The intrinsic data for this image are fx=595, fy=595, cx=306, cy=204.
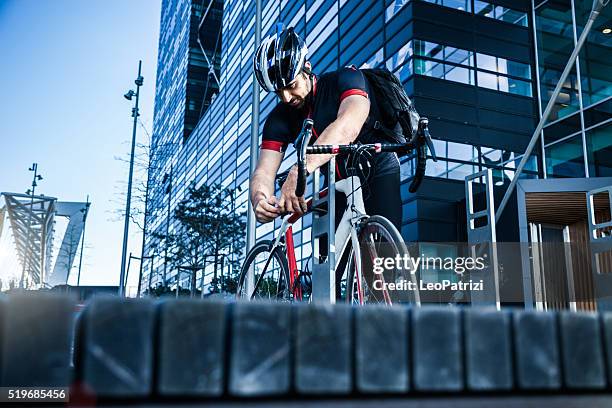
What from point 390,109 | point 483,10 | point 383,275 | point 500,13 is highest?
point 483,10

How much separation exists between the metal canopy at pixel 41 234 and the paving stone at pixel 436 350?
3027cm

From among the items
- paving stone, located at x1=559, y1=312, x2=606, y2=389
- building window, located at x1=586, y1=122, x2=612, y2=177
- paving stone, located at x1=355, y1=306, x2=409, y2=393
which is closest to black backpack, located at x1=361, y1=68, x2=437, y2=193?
paving stone, located at x1=559, y1=312, x2=606, y2=389

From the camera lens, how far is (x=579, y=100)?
17438mm

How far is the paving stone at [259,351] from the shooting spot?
0.77 metres

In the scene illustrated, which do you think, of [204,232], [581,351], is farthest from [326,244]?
[204,232]

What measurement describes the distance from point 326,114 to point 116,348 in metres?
2.98

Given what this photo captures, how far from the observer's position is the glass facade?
16234 mm

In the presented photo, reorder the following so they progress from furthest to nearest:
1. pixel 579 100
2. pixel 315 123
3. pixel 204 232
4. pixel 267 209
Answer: pixel 204 232, pixel 579 100, pixel 315 123, pixel 267 209

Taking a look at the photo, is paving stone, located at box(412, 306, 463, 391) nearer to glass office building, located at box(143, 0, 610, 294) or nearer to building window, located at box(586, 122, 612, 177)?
building window, located at box(586, 122, 612, 177)

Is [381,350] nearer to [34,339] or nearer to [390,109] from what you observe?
[34,339]

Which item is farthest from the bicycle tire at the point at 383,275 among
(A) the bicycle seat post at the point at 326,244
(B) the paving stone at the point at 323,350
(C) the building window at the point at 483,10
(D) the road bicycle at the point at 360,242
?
(C) the building window at the point at 483,10

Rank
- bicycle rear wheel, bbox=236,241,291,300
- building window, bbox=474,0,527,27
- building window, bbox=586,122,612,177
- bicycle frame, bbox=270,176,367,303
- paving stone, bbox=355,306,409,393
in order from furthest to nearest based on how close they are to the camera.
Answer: building window, bbox=474,0,527,27
building window, bbox=586,122,612,177
bicycle rear wheel, bbox=236,241,291,300
bicycle frame, bbox=270,176,367,303
paving stone, bbox=355,306,409,393

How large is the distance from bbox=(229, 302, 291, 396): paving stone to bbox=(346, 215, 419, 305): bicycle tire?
248 cm

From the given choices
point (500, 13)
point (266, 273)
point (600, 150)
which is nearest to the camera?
point (266, 273)
